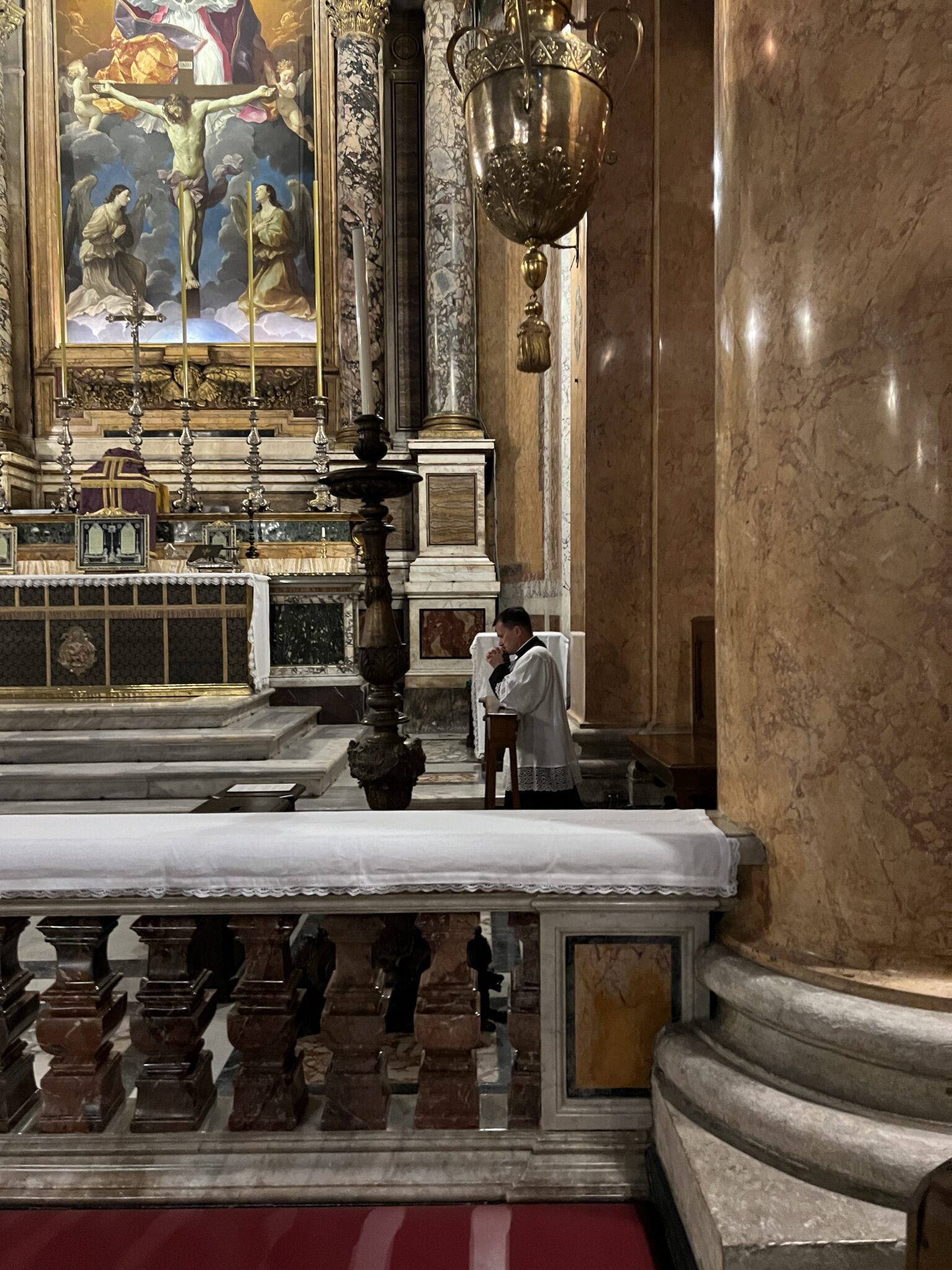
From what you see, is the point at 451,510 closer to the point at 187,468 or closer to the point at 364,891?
the point at 187,468

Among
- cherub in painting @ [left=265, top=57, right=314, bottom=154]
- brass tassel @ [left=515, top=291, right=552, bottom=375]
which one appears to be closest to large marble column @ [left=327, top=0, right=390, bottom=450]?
cherub in painting @ [left=265, top=57, right=314, bottom=154]

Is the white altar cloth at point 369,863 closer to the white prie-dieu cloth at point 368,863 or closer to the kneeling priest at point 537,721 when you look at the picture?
the white prie-dieu cloth at point 368,863

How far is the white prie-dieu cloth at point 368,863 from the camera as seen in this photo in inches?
70.0

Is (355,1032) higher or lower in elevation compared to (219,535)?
lower

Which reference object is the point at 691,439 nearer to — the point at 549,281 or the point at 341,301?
the point at 549,281

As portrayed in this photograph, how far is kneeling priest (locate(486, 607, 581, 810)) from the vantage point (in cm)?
446

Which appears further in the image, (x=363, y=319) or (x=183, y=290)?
(x=183, y=290)

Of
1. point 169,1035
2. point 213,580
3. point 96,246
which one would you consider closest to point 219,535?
point 213,580

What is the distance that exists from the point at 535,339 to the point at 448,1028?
8.39 feet

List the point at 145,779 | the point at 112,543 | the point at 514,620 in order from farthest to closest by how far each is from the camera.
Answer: the point at 112,543
the point at 145,779
the point at 514,620

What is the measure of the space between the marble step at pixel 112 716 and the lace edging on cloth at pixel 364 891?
5.22 m

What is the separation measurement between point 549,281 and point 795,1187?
7570 mm

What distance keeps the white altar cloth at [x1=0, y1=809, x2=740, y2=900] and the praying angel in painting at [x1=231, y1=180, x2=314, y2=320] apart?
9996mm

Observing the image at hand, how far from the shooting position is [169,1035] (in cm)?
184
